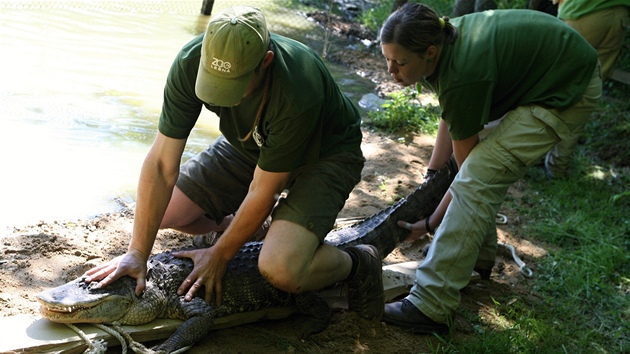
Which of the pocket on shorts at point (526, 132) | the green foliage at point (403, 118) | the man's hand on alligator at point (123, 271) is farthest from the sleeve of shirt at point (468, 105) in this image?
the green foliage at point (403, 118)

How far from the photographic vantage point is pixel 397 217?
4.24 metres

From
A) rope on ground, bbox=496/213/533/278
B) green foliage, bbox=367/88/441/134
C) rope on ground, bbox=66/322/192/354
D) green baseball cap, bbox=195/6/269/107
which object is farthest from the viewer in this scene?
green foliage, bbox=367/88/441/134

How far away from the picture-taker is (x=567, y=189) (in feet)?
19.3

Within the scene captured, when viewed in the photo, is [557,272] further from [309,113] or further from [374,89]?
[374,89]

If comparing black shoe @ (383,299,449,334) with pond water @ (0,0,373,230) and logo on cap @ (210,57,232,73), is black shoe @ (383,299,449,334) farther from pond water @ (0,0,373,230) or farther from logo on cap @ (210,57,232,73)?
pond water @ (0,0,373,230)

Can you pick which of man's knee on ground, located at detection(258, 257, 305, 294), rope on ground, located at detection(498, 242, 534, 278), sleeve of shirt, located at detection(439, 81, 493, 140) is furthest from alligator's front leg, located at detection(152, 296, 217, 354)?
rope on ground, located at detection(498, 242, 534, 278)

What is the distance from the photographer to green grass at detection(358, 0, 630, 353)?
12.1 ft

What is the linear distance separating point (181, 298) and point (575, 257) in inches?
112

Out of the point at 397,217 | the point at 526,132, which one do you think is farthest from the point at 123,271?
the point at 526,132

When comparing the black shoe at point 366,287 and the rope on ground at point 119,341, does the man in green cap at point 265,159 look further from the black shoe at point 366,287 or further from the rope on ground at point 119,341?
the rope on ground at point 119,341

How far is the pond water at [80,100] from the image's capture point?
491 cm

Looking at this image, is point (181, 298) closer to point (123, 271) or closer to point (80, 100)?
point (123, 271)

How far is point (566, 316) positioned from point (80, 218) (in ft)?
10.6

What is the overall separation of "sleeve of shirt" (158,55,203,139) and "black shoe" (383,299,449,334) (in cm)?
149
